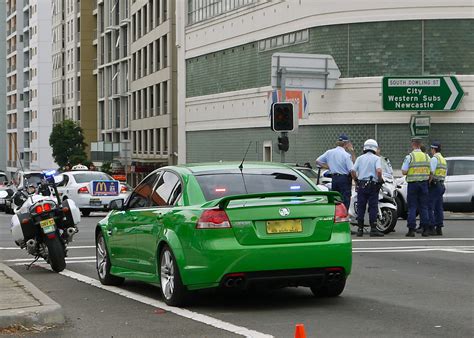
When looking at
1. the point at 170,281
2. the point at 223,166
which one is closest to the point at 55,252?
the point at 223,166

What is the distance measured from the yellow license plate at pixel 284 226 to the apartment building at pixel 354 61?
86.3 ft

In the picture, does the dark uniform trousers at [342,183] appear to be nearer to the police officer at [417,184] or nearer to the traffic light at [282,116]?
the police officer at [417,184]

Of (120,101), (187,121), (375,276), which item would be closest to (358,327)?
(375,276)

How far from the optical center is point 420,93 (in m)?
41.8

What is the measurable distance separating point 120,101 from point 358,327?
274 feet

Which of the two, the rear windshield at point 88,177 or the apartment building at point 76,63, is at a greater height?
the apartment building at point 76,63

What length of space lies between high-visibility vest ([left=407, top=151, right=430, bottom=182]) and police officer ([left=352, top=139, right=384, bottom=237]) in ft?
2.06

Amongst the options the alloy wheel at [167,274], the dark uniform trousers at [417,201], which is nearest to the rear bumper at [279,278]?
the alloy wheel at [167,274]

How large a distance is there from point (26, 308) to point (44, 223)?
5066mm

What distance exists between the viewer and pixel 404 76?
139ft

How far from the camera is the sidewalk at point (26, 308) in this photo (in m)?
9.45

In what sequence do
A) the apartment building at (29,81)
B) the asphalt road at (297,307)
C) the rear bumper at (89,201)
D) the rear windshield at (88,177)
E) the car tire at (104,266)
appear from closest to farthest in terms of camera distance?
the asphalt road at (297,307)
the car tire at (104,266)
the rear bumper at (89,201)
the rear windshield at (88,177)
the apartment building at (29,81)

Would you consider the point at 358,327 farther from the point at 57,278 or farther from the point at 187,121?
the point at 187,121

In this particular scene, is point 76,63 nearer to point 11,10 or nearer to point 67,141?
point 67,141
